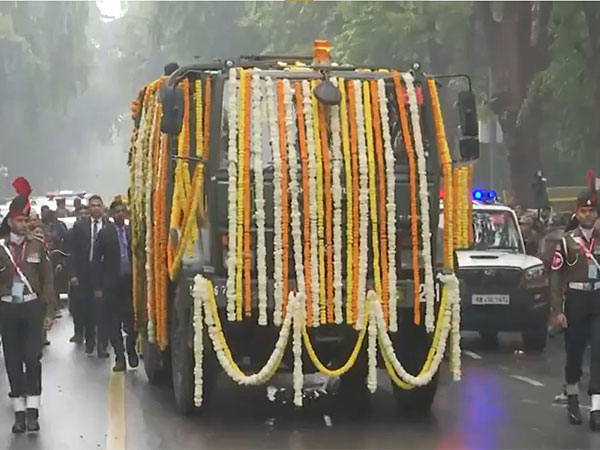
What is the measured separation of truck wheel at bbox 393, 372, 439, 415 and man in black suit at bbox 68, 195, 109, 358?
581 cm

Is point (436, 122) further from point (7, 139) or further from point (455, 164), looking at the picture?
point (7, 139)

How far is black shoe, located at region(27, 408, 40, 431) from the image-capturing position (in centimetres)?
1121

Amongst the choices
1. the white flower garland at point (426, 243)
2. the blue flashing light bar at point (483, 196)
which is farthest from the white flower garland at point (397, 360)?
the blue flashing light bar at point (483, 196)

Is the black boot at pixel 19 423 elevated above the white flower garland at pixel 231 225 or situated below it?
below

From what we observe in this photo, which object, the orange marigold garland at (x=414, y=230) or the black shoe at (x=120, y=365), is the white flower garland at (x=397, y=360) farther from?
the black shoe at (x=120, y=365)

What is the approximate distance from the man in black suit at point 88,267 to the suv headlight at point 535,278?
5.27 meters

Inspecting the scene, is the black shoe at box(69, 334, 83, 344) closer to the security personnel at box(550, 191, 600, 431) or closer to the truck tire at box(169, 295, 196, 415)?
the truck tire at box(169, 295, 196, 415)

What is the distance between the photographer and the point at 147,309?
13.5m

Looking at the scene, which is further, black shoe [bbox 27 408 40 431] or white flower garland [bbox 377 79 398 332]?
black shoe [bbox 27 408 40 431]

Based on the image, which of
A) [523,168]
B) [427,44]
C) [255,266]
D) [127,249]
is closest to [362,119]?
[255,266]

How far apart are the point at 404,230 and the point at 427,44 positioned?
2535 cm

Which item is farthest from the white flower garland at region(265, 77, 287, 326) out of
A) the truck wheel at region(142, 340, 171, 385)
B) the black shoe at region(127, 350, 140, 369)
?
the black shoe at region(127, 350, 140, 369)

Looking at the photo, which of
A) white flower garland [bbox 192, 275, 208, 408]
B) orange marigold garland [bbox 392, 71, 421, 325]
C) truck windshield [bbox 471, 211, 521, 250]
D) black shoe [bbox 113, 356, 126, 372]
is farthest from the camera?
truck windshield [bbox 471, 211, 521, 250]

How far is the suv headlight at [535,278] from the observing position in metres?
17.5
